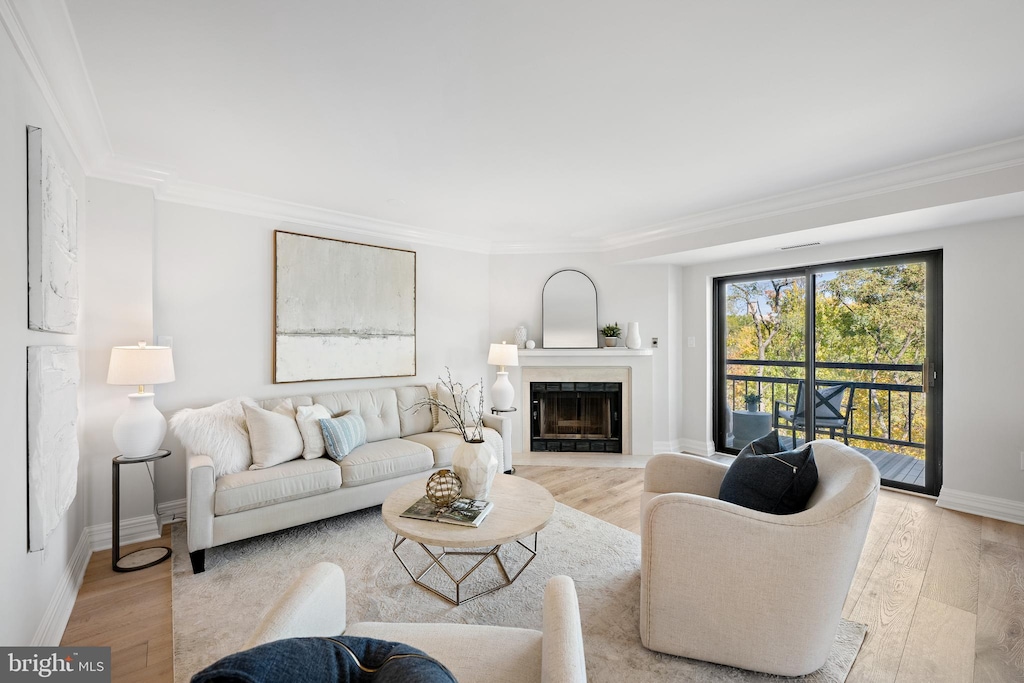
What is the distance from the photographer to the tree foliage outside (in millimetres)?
3824

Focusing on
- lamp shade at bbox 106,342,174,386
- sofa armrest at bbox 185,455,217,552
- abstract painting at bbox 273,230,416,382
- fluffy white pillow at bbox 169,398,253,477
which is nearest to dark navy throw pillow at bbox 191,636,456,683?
sofa armrest at bbox 185,455,217,552

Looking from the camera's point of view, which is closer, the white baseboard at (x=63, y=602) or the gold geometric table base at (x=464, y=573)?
the white baseboard at (x=63, y=602)

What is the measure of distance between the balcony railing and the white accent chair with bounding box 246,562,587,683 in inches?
159

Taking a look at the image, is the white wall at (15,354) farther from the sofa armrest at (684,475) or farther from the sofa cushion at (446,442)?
the sofa armrest at (684,475)

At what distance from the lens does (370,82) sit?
2.05 meters

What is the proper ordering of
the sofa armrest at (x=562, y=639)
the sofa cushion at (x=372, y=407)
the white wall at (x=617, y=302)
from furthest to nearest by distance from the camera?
the white wall at (x=617, y=302) → the sofa cushion at (x=372, y=407) → the sofa armrest at (x=562, y=639)

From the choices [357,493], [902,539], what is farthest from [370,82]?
[902,539]

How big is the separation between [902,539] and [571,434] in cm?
293

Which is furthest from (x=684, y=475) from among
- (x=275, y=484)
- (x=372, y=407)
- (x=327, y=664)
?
(x=372, y=407)

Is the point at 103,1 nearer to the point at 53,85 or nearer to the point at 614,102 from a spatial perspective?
the point at 53,85

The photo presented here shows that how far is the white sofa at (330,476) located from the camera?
256 cm

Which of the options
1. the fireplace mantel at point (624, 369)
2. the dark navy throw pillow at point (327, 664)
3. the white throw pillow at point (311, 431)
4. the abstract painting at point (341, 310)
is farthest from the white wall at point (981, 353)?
the white throw pillow at point (311, 431)

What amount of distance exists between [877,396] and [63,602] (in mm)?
5616

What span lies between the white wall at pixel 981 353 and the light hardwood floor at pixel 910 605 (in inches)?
15.8
